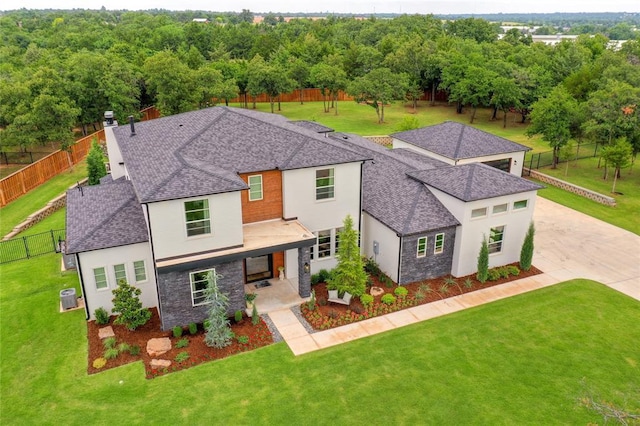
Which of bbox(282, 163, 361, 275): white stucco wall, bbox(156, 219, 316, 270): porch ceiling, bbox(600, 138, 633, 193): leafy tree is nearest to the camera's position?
bbox(156, 219, 316, 270): porch ceiling

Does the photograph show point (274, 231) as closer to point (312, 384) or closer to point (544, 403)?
point (312, 384)

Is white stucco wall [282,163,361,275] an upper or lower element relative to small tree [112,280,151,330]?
upper

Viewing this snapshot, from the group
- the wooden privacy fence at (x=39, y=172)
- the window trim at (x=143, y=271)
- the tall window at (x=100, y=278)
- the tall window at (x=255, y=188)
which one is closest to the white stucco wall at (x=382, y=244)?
the tall window at (x=255, y=188)

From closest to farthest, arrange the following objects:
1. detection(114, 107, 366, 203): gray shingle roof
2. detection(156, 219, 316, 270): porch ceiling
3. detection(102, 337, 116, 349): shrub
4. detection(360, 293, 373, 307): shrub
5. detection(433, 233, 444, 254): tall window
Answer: detection(102, 337, 116, 349): shrub
detection(114, 107, 366, 203): gray shingle roof
detection(156, 219, 316, 270): porch ceiling
detection(360, 293, 373, 307): shrub
detection(433, 233, 444, 254): tall window

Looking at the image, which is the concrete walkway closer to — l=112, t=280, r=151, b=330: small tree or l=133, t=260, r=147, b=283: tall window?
l=112, t=280, r=151, b=330: small tree

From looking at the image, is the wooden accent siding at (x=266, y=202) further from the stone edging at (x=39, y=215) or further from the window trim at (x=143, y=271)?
the stone edging at (x=39, y=215)

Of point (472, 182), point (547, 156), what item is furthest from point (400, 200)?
point (547, 156)

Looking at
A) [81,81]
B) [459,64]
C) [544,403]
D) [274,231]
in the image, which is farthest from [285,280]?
[459,64]

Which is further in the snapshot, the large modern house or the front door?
the front door

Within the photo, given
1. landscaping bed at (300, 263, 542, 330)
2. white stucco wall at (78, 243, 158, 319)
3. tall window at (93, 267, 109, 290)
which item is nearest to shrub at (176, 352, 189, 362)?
white stucco wall at (78, 243, 158, 319)
